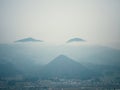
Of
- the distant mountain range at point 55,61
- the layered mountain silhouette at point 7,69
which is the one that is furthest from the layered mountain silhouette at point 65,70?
the layered mountain silhouette at point 7,69

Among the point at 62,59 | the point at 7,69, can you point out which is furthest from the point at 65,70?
the point at 7,69

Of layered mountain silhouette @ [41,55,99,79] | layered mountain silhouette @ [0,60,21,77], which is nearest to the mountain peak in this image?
layered mountain silhouette @ [41,55,99,79]

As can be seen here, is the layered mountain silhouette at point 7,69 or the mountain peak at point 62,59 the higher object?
the mountain peak at point 62,59

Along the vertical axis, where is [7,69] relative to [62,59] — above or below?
below

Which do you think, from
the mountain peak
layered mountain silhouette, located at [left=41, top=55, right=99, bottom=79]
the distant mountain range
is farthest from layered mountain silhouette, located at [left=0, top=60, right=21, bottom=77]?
the mountain peak

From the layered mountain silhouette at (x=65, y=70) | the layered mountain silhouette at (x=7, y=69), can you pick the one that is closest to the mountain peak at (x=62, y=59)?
the layered mountain silhouette at (x=65, y=70)

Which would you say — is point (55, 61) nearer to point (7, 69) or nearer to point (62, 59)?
point (62, 59)

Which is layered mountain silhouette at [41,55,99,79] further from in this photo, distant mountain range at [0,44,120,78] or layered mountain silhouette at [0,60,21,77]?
layered mountain silhouette at [0,60,21,77]

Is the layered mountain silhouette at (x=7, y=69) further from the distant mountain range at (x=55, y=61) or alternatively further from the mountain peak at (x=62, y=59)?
the mountain peak at (x=62, y=59)

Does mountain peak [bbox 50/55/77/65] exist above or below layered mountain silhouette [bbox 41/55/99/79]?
above
